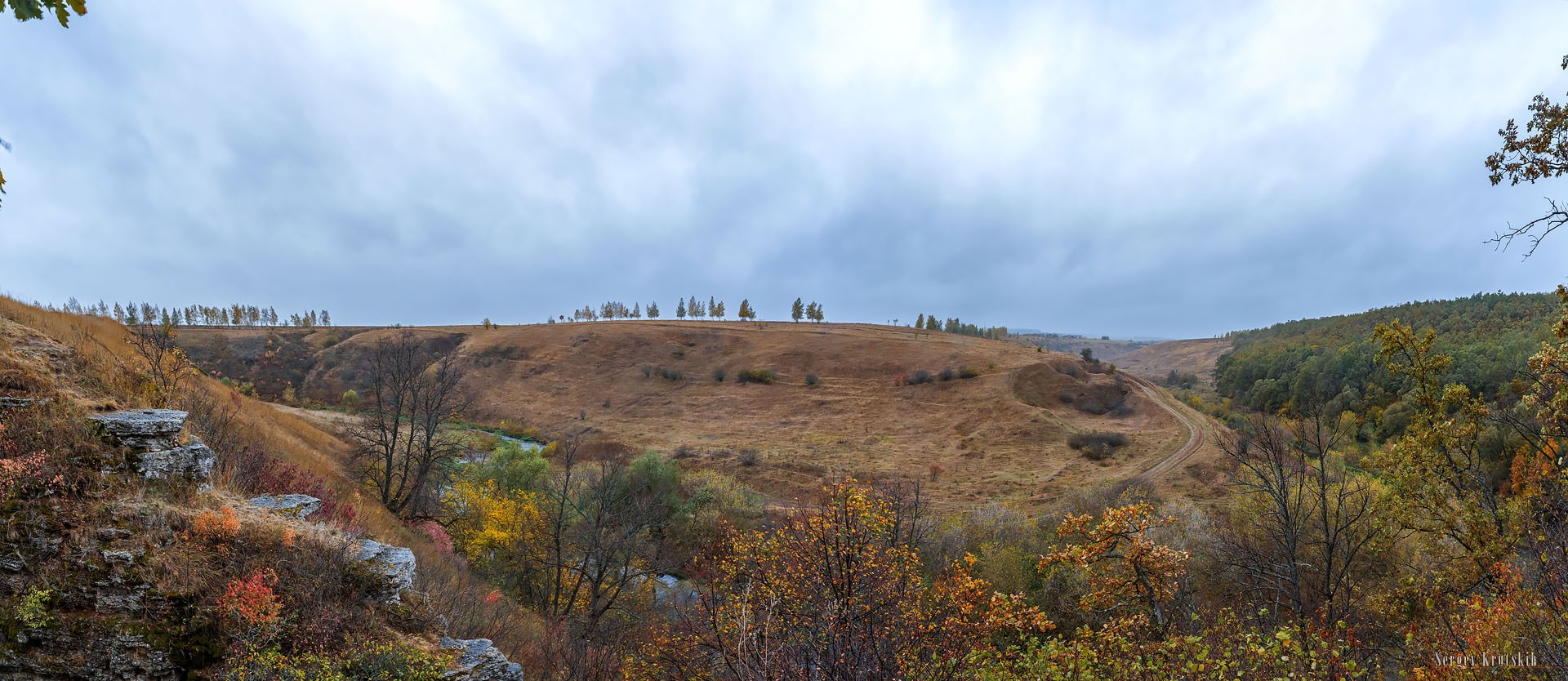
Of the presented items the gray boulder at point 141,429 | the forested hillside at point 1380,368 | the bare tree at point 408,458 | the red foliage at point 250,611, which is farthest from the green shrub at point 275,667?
the forested hillside at point 1380,368

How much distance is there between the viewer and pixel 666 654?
45.2ft

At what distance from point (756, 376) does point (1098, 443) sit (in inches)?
1643

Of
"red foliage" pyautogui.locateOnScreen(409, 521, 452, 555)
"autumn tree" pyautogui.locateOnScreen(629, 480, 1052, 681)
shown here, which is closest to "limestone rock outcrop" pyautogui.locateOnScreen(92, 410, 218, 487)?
"autumn tree" pyautogui.locateOnScreen(629, 480, 1052, 681)

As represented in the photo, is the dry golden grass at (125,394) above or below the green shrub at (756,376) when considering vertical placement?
below

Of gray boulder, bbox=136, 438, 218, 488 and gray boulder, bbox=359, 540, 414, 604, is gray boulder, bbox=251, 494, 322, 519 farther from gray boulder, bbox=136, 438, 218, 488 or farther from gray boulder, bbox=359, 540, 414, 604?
gray boulder, bbox=359, 540, 414, 604

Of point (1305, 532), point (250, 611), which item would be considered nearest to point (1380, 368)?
point (1305, 532)

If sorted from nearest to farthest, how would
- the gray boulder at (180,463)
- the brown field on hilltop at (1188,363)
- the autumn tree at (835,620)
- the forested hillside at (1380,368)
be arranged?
the autumn tree at (835,620), the gray boulder at (180,463), the forested hillside at (1380,368), the brown field on hilltop at (1188,363)

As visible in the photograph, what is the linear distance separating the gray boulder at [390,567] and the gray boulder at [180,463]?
236cm

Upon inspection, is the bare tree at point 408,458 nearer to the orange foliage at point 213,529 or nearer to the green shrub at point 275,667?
the orange foliage at point 213,529

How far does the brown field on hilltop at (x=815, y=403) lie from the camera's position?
42.3 m

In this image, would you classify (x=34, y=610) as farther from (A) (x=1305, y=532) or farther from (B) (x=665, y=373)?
(B) (x=665, y=373)

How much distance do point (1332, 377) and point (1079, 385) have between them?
21283 millimetres

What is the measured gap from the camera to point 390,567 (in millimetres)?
8258

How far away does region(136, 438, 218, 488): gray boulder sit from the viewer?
7.54 metres
